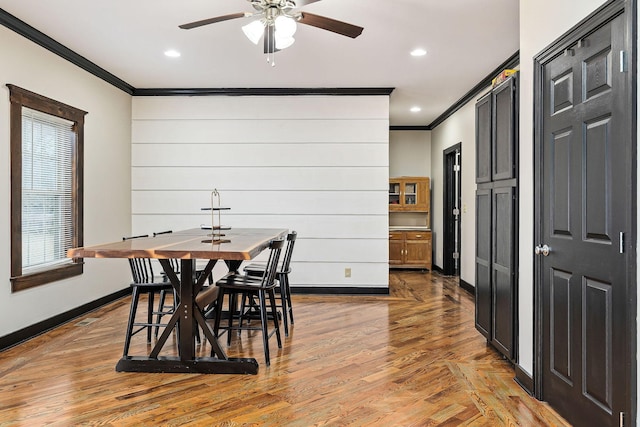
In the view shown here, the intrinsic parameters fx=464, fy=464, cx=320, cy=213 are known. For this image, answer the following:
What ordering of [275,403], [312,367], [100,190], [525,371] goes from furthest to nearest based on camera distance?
[100,190]
[312,367]
[525,371]
[275,403]

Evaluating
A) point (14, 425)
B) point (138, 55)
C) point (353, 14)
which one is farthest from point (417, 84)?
point (14, 425)

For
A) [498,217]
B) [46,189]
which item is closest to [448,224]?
[498,217]

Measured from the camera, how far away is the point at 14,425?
236 cm

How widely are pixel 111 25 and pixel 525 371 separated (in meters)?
4.06

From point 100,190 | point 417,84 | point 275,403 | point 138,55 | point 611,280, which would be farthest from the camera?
point 417,84

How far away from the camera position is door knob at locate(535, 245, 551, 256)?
2566 mm

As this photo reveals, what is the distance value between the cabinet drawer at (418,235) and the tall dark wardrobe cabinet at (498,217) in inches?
162

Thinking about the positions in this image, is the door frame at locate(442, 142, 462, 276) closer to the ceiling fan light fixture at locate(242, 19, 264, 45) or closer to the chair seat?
the chair seat

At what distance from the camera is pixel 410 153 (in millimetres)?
8570

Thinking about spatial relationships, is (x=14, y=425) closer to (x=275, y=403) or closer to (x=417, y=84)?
(x=275, y=403)

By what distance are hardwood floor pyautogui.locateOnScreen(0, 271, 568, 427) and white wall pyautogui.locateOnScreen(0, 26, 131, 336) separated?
0.35m

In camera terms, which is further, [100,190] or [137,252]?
[100,190]

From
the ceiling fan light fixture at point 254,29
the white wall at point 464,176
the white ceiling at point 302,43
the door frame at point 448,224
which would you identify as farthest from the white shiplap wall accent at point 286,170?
the ceiling fan light fixture at point 254,29

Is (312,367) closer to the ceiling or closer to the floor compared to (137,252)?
closer to the floor
